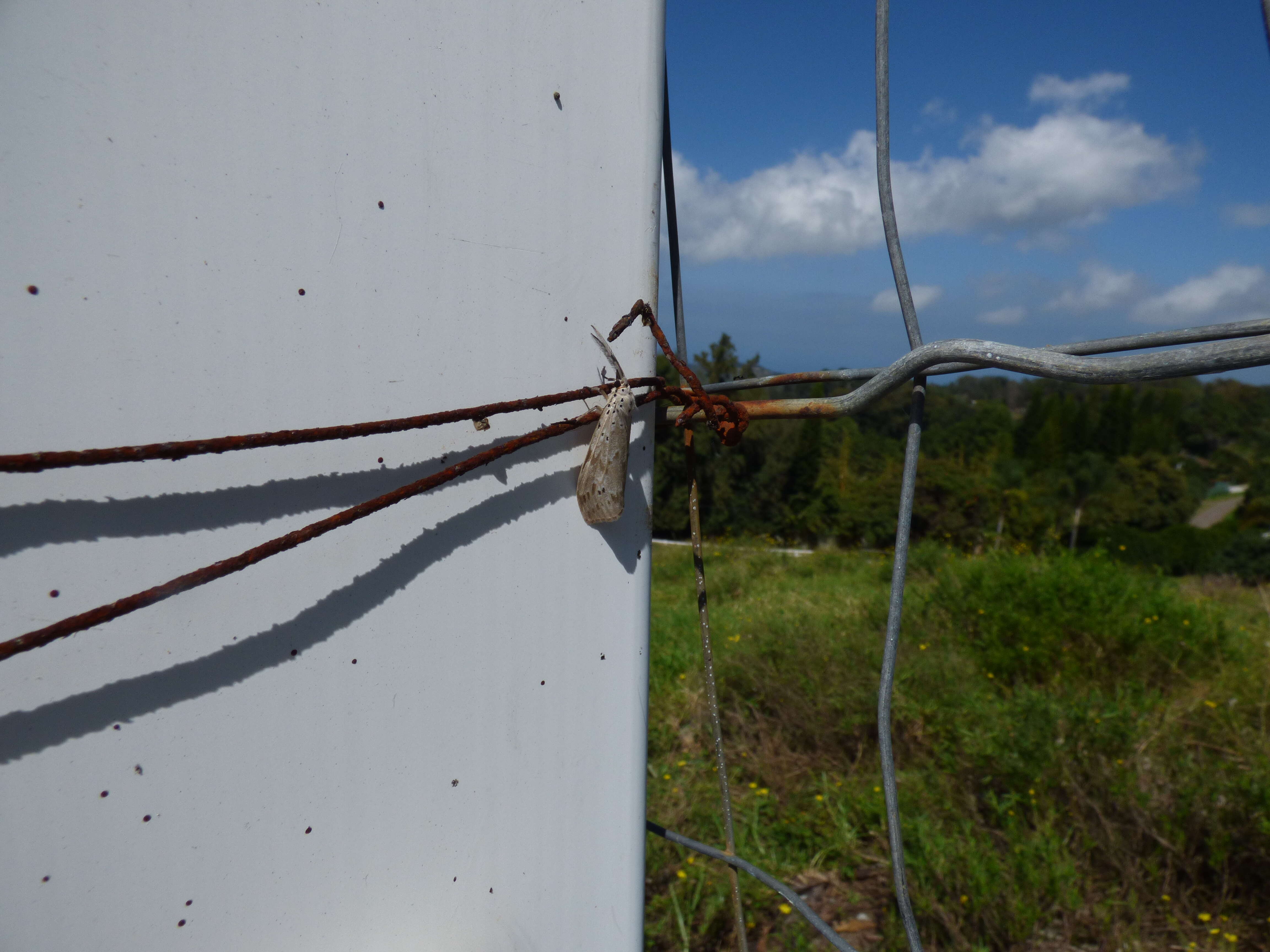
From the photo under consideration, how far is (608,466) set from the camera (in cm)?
59

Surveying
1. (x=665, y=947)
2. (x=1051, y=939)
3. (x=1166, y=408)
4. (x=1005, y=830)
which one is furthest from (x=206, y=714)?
(x=1166, y=408)

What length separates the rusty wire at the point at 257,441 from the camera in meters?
0.36

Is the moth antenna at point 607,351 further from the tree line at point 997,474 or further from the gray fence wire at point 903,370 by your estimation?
the tree line at point 997,474

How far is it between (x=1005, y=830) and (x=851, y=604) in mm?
2552

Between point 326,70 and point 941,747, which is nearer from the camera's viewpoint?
point 326,70

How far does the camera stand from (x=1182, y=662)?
3.22 metres

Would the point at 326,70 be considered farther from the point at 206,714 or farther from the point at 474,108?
the point at 206,714

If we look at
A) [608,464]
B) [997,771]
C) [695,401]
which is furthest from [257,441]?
[997,771]

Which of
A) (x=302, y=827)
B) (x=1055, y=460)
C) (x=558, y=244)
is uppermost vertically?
(x=558, y=244)

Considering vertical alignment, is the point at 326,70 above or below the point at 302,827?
above

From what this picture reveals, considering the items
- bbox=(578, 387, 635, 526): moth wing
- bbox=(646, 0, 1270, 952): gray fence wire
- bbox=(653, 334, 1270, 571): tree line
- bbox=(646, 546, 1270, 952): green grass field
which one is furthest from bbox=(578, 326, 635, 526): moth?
bbox=(653, 334, 1270, 571): tree line

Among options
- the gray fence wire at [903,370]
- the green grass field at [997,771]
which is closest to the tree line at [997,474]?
the green grass field at [997,771]

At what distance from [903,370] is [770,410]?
0.14 m

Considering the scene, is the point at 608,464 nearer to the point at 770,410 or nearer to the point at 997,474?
the point at 770,410
